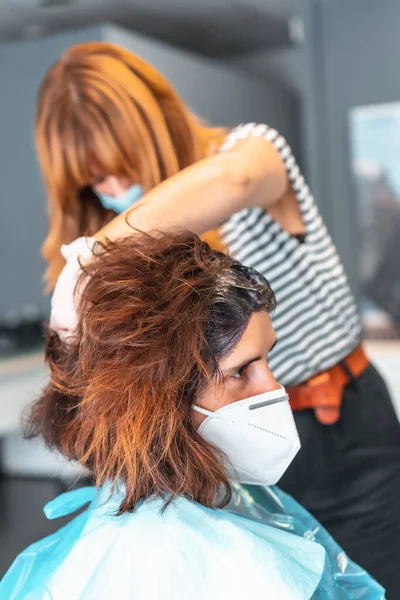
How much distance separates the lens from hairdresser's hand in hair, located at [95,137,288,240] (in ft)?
3.60

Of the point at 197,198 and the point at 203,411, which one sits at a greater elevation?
the point at 197,198

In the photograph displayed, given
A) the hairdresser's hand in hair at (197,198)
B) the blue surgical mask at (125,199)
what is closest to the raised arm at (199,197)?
the hairdresser's hand in hair at (197,198)

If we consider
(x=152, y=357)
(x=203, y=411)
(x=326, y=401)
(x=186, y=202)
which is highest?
(x=186, y=202)

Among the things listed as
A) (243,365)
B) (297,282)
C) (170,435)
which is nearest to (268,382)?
(243,365)

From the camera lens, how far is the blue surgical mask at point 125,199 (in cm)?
154

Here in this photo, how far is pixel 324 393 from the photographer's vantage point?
56.0 inches

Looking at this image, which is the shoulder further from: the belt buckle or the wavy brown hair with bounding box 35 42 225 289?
the wavy brown hair with bounding box 35 42 225 289

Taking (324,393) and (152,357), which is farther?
(324,393)

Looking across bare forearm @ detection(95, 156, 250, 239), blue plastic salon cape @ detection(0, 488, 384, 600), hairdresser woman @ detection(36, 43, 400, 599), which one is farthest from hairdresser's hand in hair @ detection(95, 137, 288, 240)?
blue plastic salon cape @ detection(0, 488, 384, 600)

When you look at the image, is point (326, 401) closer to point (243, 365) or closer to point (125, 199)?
→ point (243, 365)

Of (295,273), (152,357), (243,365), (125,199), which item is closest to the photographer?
(152,357)

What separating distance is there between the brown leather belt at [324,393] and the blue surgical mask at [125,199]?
0.49m

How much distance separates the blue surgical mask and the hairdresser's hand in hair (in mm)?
392

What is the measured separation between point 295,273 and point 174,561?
2.00ft
